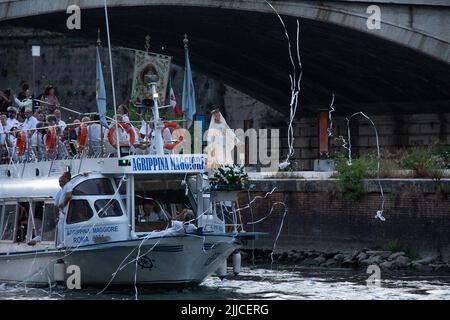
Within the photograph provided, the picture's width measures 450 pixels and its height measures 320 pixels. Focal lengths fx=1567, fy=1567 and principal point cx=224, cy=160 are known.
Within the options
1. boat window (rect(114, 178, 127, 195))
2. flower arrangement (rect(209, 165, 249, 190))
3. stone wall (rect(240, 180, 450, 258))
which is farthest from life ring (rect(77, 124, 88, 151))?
stone wall (rect(240, 180, 450, 258))

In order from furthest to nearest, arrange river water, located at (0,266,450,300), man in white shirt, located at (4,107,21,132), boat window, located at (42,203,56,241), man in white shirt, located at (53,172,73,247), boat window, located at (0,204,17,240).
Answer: man in white shirt, located at (4,107,21,132) → boat window, located at (0,204,17,240) → boat window, located at (42,203,56,241) → man in white shirt, located at (53,172,73,247) → river water, located at (0,266,450,300)

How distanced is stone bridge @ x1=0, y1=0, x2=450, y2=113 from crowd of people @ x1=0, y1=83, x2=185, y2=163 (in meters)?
12.3

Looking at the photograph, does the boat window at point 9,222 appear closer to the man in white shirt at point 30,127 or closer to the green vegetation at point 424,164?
the man in white shirt at point 30,127

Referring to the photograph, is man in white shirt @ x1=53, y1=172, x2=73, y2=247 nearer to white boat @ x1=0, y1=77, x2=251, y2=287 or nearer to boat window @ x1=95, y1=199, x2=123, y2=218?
white boat @ x1=0, y1=77, x2=251, y2=287

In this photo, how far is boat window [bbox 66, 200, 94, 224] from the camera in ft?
85.4

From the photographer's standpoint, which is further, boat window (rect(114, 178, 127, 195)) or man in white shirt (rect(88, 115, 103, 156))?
man in white shirt (rect(88, 115, 103, 156))

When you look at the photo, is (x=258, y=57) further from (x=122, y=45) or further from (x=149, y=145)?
(x=149, y=145)

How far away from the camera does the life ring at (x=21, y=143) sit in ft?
94.2

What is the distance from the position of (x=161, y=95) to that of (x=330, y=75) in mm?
21456

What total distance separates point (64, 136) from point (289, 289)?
4.85 meters

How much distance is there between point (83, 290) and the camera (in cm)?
2634

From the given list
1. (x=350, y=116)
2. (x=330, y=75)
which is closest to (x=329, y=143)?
(x=350, y=116)

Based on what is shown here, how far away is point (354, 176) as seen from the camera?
34469mm

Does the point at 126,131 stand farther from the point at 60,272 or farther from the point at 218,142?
the point at 60,272
